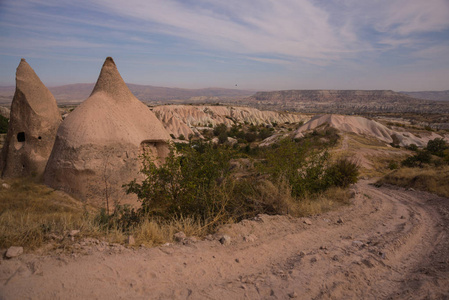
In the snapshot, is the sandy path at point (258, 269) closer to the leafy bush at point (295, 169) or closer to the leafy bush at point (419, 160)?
the leafy bush at point (295, 169)

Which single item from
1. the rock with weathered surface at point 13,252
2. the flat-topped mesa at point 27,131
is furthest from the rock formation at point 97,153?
the rock with weathered surface at point 13,252

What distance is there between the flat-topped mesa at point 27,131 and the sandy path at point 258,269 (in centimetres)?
834

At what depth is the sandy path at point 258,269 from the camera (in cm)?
269

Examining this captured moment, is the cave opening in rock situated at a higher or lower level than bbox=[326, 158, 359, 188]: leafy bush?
higher

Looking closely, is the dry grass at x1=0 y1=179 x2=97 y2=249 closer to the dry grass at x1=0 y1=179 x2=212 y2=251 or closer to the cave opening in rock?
the dry grass at x1=0 y1=179 x2=212 y2=251

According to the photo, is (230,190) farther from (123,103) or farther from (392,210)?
(123,103)

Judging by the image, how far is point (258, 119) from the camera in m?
68.6

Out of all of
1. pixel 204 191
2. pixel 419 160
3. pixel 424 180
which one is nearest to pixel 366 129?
pixel 419 160

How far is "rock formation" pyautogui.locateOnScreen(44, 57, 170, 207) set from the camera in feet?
24.2

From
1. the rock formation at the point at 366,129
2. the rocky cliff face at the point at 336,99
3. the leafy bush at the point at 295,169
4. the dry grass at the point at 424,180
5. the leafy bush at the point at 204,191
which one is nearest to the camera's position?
the leafy bush at the point at 204,191

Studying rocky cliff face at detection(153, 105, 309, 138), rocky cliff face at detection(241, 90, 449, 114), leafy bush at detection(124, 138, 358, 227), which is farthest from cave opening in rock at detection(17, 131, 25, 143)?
rocky cliff face at detection(241, 90, 449, 114)

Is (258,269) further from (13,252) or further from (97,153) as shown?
(97,153)

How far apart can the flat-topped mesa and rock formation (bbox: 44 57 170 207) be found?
7.58 ft

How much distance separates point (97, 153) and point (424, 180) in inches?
476
